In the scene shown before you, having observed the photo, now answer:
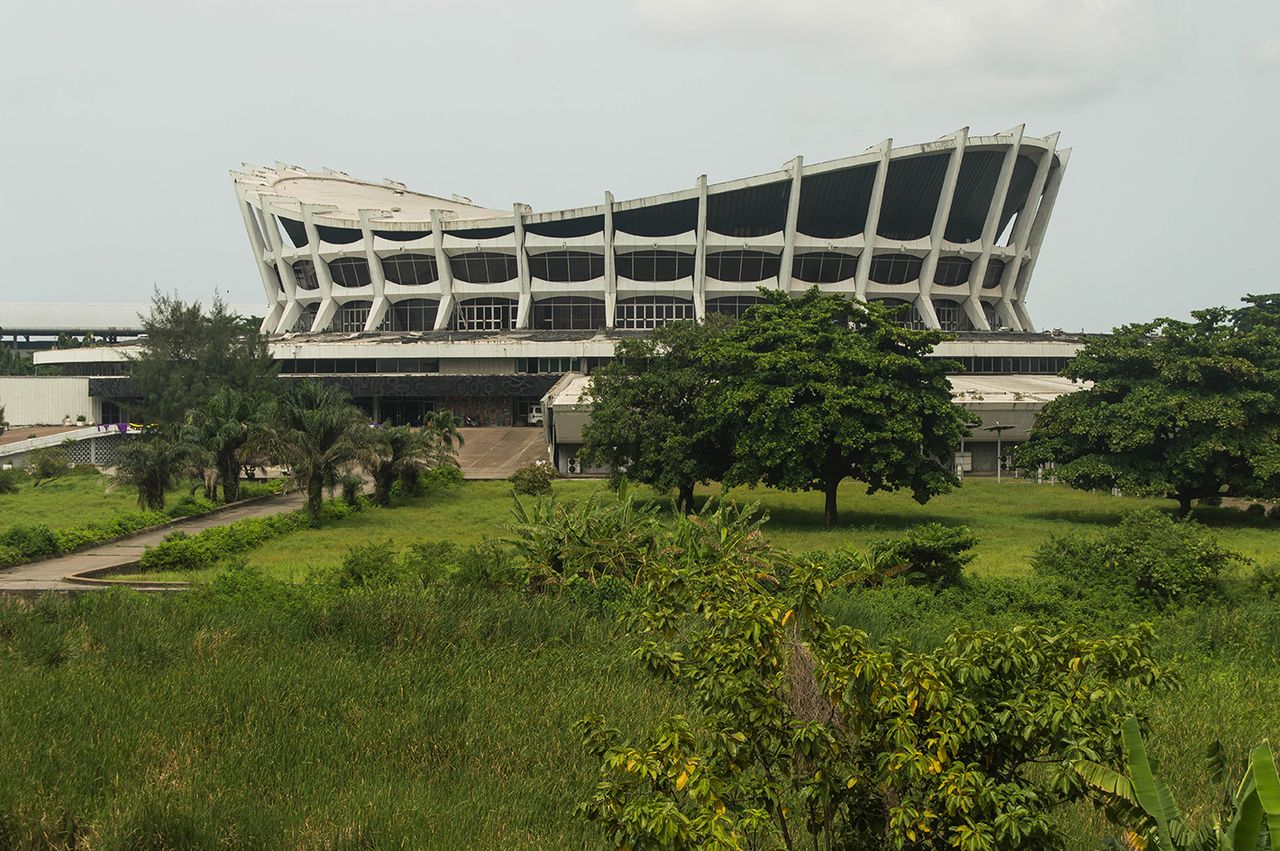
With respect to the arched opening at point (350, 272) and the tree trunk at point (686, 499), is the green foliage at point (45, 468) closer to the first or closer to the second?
the tree trunk at point (686, 499)

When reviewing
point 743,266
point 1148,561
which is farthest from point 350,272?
point 1148,561

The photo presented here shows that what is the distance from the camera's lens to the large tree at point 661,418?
1202 inches

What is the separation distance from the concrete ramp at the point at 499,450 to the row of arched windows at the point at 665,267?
16707mm

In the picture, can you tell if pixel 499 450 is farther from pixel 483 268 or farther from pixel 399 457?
pixel 483 268

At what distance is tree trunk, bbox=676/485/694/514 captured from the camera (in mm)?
31531

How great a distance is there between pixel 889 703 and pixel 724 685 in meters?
1.01

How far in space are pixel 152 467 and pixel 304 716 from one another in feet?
76.1

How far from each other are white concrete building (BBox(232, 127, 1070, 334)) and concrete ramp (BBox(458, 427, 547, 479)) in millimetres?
Answer: 14877

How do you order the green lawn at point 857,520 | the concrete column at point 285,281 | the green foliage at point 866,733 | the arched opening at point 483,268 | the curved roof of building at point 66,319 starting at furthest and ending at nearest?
the curved roof of building at point 66,319
the concrete column at point 285,281
the arched opening at point 483,268
the green lawn at point 857,520
the green foliage at point 866,733

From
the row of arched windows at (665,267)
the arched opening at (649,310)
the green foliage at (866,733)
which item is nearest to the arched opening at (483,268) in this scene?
the row of arched windows at (665,267)

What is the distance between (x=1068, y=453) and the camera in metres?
32.4

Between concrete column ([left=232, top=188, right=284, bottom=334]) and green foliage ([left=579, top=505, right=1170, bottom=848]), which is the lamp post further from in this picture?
concrete column ([left=232, top=188, right=284, bottom=334])

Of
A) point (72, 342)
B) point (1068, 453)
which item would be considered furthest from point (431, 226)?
point (1068, 453)

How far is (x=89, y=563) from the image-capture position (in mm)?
23000
